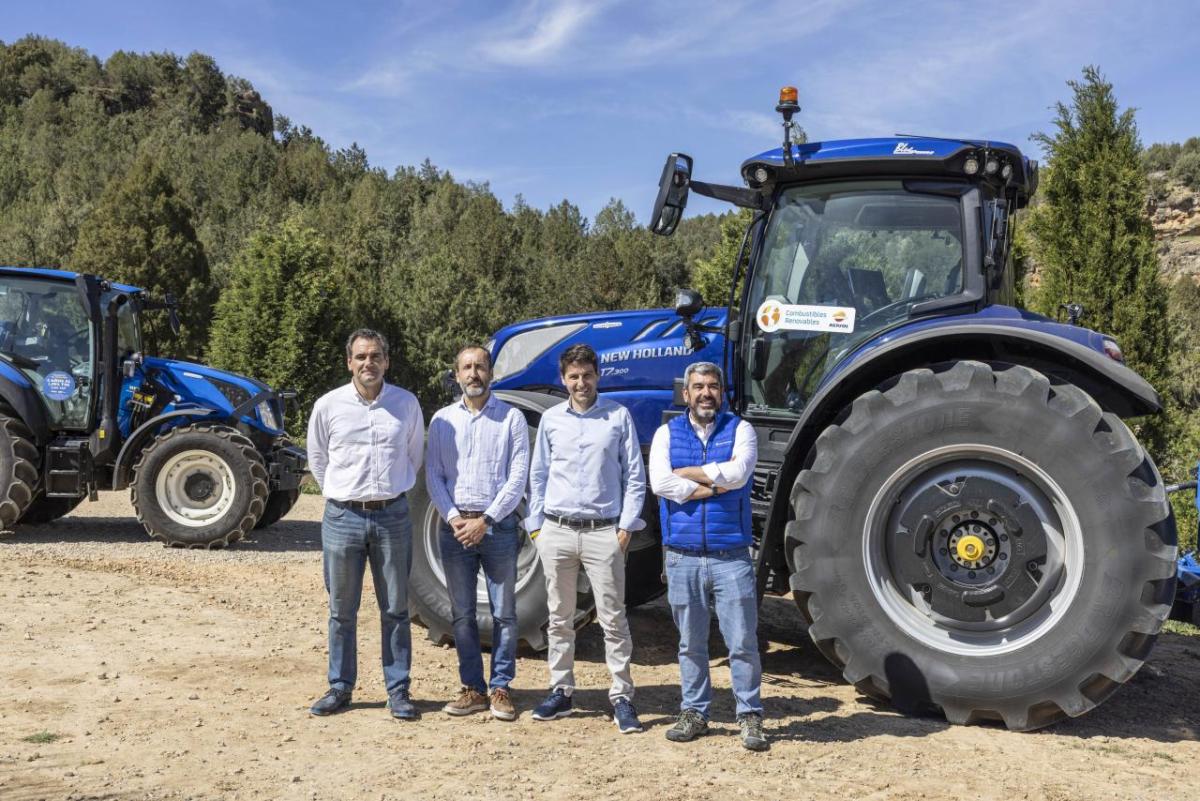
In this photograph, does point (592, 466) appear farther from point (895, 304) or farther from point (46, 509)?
point (46, 509)

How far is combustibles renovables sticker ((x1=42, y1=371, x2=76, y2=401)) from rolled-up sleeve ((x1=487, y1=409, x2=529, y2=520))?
6587 mm

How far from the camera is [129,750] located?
161 inches

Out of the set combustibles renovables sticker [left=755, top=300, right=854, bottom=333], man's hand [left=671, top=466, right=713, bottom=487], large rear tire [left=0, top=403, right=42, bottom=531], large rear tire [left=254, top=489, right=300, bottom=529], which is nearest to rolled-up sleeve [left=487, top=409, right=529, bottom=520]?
man's hand [left=671, top=466, right=713, bottom=487]

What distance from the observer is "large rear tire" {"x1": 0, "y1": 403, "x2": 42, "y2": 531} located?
9047 mm

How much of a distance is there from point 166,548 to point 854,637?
685 centimetres

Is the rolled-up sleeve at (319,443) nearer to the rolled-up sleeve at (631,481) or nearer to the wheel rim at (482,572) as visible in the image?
the wheel rim at (482,572)

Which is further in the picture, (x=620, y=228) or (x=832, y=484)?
(x=620, y=228)

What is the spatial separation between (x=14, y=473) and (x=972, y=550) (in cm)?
818

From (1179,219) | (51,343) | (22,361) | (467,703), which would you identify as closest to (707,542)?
(467,703)

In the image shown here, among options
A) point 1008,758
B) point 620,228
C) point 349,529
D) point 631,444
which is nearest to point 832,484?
point 631,444

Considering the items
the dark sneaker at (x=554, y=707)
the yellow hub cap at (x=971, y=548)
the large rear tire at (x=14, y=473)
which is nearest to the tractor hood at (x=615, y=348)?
the yellow hub cap at (x=971, y=548)

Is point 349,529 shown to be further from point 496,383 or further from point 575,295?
point 575,295

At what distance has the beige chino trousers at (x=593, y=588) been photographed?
454 centimetres

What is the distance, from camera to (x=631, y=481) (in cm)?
456
